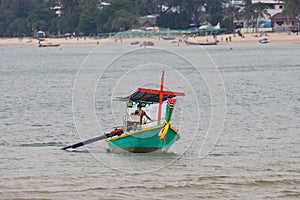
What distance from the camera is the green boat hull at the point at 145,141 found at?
30.4 meters

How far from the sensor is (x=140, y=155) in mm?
31438

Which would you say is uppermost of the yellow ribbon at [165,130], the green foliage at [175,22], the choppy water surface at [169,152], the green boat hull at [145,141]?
the yellow ribbon at [165,130]

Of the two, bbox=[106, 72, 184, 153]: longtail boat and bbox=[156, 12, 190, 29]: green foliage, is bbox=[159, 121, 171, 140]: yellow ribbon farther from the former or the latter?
bbox=[156, 12, 190, 29]: green foliage

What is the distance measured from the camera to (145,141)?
30891 millimetres

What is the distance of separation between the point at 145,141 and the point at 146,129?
0.71 meters

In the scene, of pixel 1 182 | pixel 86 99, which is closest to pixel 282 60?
pixel 86 99

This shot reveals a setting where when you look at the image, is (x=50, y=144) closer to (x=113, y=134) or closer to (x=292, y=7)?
(x=113, y=134)

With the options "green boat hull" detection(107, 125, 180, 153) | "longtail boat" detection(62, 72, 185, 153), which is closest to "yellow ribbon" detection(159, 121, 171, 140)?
"longtail boat" detection(62, 72, 185, 153)

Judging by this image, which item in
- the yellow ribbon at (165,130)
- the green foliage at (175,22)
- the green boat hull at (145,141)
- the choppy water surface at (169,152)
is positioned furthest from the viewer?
the green foliage at (175,22)

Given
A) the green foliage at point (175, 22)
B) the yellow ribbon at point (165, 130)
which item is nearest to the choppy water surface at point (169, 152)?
the yellow ribbon at point (165, 130)

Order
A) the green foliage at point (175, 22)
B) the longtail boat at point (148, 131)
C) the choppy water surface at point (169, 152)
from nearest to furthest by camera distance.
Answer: the choppy water surface at point (169, 152), the longtail boat at point (148, 131), the green foliage at point (175, 22)

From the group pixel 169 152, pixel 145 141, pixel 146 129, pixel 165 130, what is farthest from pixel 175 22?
pixel 165 130

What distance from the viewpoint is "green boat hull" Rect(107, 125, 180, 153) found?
3042 cm

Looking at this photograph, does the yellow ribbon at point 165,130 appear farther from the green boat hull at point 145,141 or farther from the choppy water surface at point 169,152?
the choppy water surface at point 169,152
